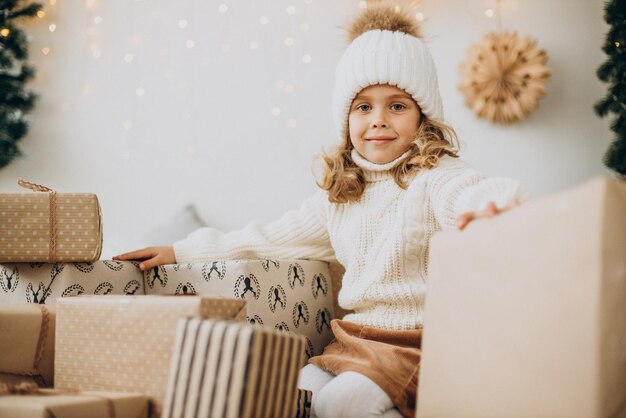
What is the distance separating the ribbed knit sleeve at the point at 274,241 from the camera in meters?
1.43

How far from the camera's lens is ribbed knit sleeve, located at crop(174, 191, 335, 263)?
1428mm

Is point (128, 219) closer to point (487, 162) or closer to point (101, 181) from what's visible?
point (101, 181)

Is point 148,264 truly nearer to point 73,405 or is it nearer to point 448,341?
point 73,405

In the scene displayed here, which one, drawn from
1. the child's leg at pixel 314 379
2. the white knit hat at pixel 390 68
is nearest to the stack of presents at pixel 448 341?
the child's leg at pixel 314 379

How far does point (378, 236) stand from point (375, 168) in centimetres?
17

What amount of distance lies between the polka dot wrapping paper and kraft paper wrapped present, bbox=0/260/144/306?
0.03 m

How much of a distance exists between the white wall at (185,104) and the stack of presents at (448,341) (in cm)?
107

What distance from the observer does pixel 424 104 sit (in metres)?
1.37

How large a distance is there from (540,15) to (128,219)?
1.57m

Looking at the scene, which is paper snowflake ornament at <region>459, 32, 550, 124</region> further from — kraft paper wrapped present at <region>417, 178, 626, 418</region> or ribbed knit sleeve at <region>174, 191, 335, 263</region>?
kraft paper wrapped present at <region>417, 178, 626, 418</region>

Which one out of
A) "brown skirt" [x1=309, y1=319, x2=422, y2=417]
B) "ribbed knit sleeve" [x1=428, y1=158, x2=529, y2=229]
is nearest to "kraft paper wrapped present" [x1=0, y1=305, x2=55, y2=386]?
"brown skirt" [x1=309, y1=319, x2=422, y2=417]

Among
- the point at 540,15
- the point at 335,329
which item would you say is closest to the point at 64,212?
the point at 335,329

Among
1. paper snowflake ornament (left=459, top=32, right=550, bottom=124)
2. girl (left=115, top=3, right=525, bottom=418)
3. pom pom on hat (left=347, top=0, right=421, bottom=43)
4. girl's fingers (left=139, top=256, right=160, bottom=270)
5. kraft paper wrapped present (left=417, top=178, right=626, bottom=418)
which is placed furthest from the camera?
paper snowflake ornament (left=459, top=32, right=550, bottom=124)

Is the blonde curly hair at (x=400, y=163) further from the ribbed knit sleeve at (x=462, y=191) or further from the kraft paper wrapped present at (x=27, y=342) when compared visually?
the kraft paper wrapped present at (x=27, y=342)
